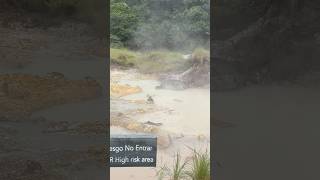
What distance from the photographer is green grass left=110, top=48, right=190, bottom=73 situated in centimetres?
229

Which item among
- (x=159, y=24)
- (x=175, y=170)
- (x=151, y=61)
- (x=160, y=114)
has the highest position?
(x=159, y=24)

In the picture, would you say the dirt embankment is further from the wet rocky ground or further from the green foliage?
the green foliage

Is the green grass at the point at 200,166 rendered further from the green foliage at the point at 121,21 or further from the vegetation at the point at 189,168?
the green foliage at the point at 121,21

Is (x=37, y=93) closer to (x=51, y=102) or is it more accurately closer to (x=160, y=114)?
(x=51, y=102)

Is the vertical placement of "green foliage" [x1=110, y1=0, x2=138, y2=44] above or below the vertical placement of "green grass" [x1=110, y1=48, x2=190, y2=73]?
above

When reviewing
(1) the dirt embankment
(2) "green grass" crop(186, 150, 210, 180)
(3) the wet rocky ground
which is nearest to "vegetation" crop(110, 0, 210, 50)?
(3) the wet rocky ground

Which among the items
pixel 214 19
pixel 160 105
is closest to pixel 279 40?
pixel 214 19

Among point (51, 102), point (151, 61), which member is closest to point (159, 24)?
point (151, 61)

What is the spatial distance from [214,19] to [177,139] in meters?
0.60

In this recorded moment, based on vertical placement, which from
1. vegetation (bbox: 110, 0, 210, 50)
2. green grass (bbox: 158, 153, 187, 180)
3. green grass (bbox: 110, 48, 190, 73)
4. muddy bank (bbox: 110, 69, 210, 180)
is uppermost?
vegetation (bbox: 110, 0, 210, 50)

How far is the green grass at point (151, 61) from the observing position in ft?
7.52

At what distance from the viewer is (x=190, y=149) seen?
2359 mm

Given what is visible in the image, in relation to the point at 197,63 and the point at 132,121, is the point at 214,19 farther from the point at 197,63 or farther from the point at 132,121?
the point at 132,121

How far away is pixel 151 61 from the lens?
2324 mm
